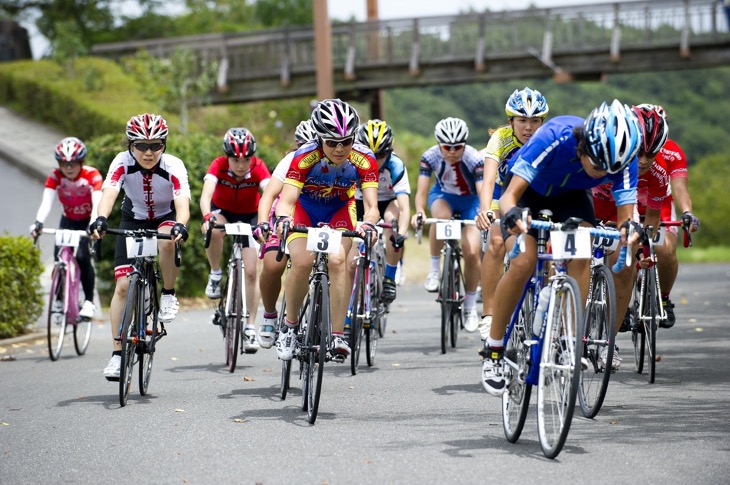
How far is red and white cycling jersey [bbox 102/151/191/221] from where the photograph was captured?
9805 mm

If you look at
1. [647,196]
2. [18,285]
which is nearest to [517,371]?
[647,196]

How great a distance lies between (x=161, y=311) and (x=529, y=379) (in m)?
4.50

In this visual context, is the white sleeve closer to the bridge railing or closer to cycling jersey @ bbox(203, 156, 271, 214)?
cycling jersey @ bbox(203, 156, 271, 214)

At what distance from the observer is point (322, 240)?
8211 mm

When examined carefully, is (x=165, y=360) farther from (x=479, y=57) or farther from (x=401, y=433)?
(x=479, y=57)

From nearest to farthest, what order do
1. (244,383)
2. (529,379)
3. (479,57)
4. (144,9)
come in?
(529,379)
(244,383)
(479,57)
(144,9)

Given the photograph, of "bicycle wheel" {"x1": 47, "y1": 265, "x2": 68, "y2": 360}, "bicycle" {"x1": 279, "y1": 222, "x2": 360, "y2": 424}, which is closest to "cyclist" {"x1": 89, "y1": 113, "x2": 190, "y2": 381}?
"bicycle" {"x1": 279, "y1": 222, "x2": 360, "y2": 424}

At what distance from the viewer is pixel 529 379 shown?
669cm

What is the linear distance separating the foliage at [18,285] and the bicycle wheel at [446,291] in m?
5.29

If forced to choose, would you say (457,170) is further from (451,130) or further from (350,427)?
(350,427)

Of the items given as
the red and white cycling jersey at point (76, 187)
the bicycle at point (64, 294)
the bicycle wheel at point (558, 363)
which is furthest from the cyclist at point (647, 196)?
the red and white cycling jersey at point (76, 187)

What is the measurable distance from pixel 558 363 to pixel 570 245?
2.17 ft

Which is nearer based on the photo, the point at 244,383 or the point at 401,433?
the point at 401,433

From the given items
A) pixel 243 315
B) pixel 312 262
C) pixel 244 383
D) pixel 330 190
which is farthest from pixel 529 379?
pixel 243 315
